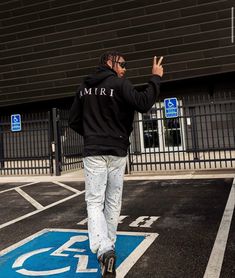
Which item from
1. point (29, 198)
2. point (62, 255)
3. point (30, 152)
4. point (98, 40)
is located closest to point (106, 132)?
point (62, 255)

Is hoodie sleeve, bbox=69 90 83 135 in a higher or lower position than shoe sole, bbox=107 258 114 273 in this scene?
higher

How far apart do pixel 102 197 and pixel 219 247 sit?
5.07 feet

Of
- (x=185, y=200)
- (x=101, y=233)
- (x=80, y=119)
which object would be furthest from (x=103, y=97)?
(x=185, y=200)

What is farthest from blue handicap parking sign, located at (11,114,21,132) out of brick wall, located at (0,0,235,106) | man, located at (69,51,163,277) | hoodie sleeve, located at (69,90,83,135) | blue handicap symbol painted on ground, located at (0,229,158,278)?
man, located at (69,51,163,277)

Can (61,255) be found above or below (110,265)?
below

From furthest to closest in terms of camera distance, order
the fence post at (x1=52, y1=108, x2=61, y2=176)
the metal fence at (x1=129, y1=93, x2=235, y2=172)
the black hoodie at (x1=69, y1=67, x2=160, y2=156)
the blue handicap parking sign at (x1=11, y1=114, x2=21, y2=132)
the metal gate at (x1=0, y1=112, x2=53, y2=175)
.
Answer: the blue handicap parking sign at (x1=11, y1=114, x2=21, y2=132) < the metal gate at (x1=0, y1=112, x2=53, y2=175) < the fence post at (x1=52, y1=108, x2=61, y2=176) < the metal fence at (x1=129, y1=93, x2=235, y2=172) < the black hoodie at (x1=69, y1=67, x2=160, y2=156)

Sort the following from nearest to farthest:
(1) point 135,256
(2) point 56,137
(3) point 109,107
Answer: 1. (3) point 109,107
2. (1) point 135,256
3. (2) point 56,137

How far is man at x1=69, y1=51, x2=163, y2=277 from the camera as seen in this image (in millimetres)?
2967

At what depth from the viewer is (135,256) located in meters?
3.52

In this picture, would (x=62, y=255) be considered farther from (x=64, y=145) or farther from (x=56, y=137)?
(x=64, y=145)

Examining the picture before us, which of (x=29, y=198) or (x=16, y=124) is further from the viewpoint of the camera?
(x=16, y=124)

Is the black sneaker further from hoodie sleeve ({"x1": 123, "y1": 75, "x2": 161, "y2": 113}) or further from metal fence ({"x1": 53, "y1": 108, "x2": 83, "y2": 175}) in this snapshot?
metal fence ({"x1": 53, "y1": 108, "x2": 83, "y2": 175})

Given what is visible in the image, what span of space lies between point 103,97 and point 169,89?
633 inches

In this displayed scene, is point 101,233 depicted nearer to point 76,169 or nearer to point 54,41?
point 76,169
